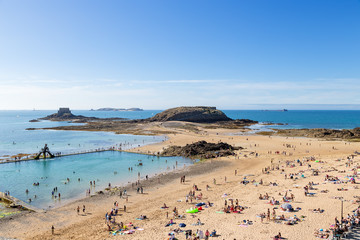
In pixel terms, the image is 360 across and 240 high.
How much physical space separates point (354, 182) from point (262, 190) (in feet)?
34.7

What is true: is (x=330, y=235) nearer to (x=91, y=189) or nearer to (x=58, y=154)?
(x=91, y=189)

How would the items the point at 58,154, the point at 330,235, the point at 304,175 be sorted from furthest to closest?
the point at 58,154, the point at 304,175, the point at 330,235

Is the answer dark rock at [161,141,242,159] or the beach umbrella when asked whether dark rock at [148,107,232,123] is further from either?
the beach umbrella

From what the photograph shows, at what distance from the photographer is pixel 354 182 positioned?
28.1m

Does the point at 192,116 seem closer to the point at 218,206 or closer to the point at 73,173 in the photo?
the point at 73,173

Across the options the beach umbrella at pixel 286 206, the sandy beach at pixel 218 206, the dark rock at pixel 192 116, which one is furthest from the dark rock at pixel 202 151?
the dark rock at pixel 192 116

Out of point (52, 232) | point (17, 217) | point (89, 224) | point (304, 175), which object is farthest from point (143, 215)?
point (304, 175)

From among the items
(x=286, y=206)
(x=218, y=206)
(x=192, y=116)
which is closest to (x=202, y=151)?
(x=218, y=206)

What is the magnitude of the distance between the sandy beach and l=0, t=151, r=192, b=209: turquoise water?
371 centimetres

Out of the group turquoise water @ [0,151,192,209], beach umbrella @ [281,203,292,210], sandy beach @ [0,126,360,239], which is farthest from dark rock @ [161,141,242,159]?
beach umbrella @ [281,203,292,210]

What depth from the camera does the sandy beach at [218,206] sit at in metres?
18.9

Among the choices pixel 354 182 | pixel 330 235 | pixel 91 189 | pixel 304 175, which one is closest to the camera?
pixel 330 235

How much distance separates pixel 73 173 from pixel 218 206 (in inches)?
1056

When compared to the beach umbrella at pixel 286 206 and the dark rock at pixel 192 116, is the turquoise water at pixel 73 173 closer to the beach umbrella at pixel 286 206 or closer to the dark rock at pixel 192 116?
the beach umbrella at pixel 286 206
